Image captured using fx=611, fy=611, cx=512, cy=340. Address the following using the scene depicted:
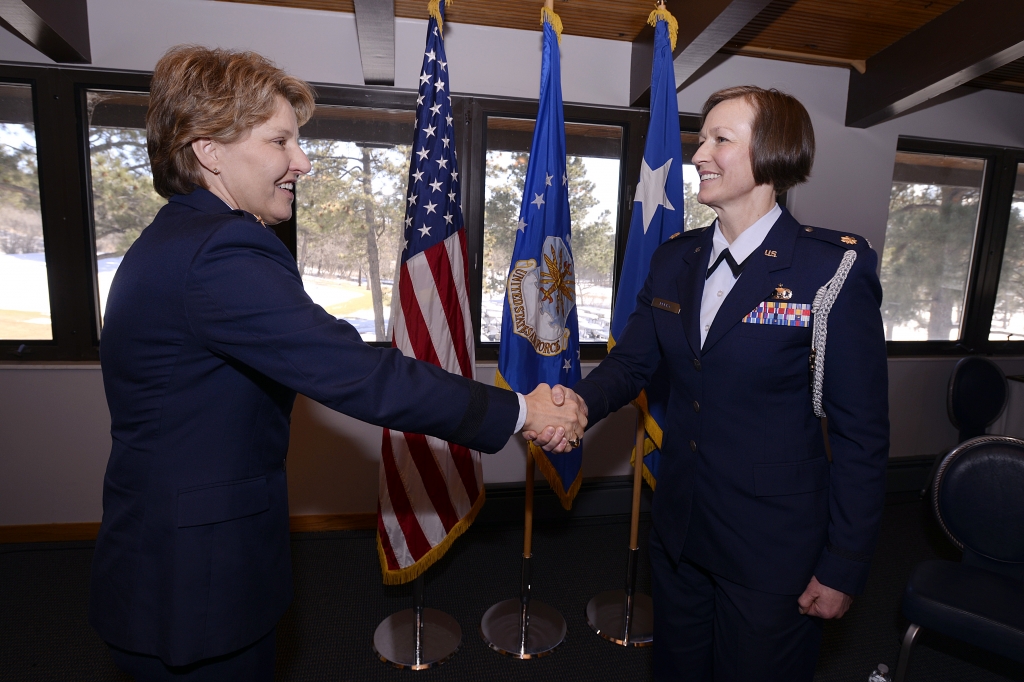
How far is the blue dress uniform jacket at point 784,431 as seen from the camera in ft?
4.44

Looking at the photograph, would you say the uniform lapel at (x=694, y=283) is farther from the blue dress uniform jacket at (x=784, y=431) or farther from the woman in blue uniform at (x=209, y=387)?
the woman in blue uniform at (x=209, y=387)

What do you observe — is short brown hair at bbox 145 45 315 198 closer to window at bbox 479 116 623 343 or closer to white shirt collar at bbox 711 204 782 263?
white shirt collar at bbox 711 204 782 263

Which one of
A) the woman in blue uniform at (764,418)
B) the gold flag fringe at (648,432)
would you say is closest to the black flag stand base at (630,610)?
the gold flag fringe at (648,432)

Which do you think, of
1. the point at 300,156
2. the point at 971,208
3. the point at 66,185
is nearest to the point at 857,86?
the point at 971,208

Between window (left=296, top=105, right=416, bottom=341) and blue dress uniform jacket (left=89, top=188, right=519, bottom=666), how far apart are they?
2.22 metres

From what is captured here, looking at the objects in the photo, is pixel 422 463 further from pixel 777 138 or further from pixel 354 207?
pixel 777 138

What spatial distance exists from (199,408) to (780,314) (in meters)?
1.25

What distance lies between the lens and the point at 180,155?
4.04 ft

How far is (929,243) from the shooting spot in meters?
4.33

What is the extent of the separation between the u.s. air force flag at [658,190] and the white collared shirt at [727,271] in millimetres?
1080

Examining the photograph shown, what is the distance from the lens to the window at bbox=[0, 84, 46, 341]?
3.09 meters

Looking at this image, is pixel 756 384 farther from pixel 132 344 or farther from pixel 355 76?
pixel 355 76

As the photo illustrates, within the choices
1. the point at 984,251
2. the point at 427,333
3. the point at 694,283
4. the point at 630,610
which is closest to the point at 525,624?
the point at 630,610

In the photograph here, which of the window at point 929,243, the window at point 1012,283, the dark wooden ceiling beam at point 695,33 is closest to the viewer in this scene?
the dark wooden ceiling beam at point 695,33
